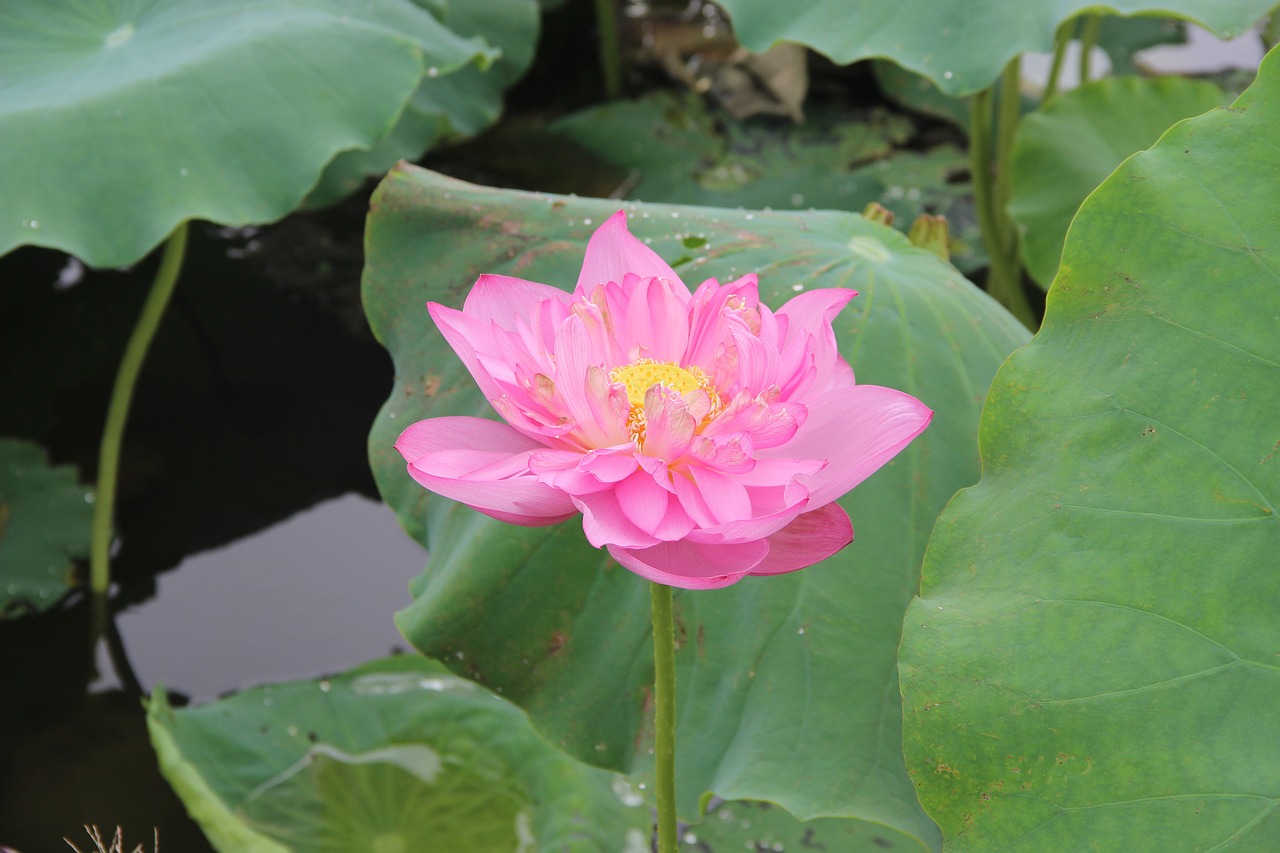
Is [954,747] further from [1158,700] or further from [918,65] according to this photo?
[918,65]

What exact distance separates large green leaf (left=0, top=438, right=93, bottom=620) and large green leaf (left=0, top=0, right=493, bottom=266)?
54cm

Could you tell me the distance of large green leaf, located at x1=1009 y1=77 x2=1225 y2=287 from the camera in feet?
5.73

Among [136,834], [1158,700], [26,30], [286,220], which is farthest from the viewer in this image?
[286,220]

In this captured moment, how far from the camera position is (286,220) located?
216cm

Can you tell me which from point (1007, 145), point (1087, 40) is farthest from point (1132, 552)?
point (1087, 40)

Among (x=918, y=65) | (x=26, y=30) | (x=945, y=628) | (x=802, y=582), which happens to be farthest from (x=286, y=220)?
(x=945, y=628)

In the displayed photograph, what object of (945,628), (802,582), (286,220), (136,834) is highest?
(945,628)

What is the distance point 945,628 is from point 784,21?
3.11 feet

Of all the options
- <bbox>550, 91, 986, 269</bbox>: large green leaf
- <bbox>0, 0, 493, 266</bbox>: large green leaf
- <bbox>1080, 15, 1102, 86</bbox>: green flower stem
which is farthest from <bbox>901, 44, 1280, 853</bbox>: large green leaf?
<bbox>1080, 15, 1102, 86</bbox>: green flower stem

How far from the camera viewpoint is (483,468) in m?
0.59

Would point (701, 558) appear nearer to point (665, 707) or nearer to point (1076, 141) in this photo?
point (665, 707)

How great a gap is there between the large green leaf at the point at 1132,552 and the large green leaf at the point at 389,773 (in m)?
0.61

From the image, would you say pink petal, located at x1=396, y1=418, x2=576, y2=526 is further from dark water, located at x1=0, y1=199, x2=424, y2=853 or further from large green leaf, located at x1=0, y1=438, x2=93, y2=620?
large green leaf, located at x1=0, y1=438, x2=93, y2=620

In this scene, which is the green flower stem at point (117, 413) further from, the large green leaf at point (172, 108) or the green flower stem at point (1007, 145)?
the green flower stem at point (1007, 145)
